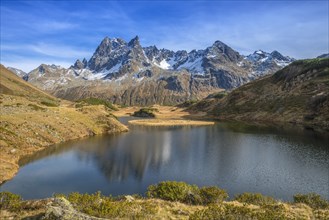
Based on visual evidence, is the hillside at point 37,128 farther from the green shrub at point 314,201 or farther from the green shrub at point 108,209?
the green shrub at point 314,201

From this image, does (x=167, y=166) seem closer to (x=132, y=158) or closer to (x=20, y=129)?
(x=132, y=158)

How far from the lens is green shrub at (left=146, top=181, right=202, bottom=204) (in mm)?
34750

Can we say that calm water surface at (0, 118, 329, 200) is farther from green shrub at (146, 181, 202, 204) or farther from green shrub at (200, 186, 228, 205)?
green shrub at (200, 186, 228, 205)

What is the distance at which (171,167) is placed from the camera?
6366 cm

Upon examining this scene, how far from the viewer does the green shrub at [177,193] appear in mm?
34750

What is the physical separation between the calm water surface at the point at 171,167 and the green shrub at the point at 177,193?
425 inches

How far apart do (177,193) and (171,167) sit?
28.6 metres

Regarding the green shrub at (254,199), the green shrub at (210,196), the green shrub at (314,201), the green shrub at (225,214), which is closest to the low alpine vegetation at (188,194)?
the green shrub at (210,196)

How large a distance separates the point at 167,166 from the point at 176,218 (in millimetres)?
37758

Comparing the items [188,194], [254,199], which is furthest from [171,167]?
[188,194]

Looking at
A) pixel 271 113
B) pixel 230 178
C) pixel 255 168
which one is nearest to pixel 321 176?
pixel 255 168

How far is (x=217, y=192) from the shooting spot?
1395 inches

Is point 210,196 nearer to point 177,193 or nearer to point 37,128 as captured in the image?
point 177,193

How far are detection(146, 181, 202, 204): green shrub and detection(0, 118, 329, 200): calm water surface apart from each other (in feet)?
35.4
